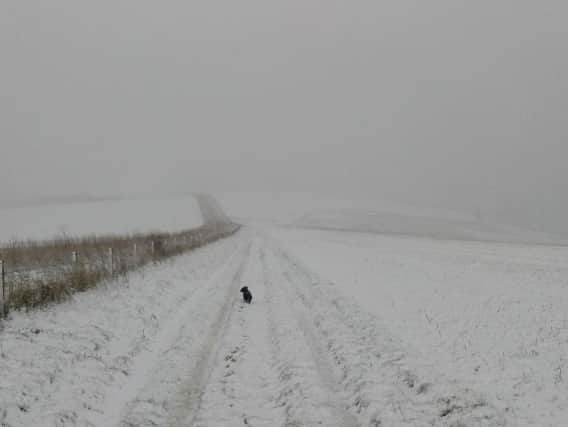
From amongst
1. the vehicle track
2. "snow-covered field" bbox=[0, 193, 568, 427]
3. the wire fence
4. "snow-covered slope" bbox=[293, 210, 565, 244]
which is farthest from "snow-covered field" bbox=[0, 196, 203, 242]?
the vehicle track

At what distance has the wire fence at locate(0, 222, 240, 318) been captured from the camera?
41.1 ft

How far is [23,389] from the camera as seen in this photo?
7.22m

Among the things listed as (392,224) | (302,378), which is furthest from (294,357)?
(392,224)

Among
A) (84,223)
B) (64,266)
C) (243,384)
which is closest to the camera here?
(243,384)

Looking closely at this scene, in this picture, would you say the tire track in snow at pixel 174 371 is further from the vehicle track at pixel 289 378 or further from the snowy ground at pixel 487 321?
the snowy ground at pixel 487 321

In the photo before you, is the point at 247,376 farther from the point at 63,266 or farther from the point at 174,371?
the point at 63,266

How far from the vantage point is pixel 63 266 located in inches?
727

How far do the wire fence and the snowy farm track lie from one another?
38.5 inches

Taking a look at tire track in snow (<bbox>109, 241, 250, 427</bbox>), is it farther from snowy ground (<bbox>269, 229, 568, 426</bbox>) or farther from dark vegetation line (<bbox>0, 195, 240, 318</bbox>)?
snowy ground (<bbox>269, 229, 568, 426</bbox>)

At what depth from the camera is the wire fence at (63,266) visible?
12523 mm

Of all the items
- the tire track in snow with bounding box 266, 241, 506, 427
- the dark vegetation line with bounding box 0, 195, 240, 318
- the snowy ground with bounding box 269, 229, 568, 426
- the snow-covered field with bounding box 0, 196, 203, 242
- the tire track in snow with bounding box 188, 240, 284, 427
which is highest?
the snow-covered field with bounding box 0, 196, 203, 242

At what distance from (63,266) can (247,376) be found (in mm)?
13586

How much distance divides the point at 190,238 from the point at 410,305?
26976mm

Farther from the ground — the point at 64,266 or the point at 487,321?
the point at 64,266
